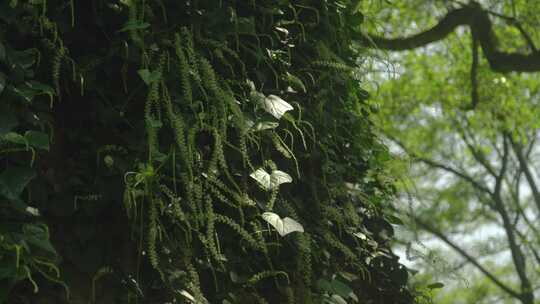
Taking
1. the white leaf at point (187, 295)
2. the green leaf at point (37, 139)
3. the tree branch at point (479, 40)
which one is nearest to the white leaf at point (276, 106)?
the white leaf at point (187, 295)

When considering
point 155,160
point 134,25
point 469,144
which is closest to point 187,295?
point 155,160

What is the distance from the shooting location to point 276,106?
2.19 m

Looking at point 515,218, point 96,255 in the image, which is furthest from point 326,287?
point 515,218

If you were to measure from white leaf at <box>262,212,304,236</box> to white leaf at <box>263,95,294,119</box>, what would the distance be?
10.4 inches

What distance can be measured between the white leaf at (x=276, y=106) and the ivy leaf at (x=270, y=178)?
15 cm

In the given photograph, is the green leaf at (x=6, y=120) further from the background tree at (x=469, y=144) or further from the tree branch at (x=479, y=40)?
the background tree at (x=469, y=144)

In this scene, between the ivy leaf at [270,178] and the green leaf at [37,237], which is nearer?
the green leaf at [37,237]

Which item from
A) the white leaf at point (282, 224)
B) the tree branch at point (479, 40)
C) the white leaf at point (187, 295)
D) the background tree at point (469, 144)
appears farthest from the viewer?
the background tree at point (469, 144)

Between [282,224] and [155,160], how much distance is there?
41 cm

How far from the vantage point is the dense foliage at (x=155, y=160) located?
1.80 metres

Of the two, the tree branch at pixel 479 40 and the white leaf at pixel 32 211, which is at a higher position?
the tree branch at pixel 479 40

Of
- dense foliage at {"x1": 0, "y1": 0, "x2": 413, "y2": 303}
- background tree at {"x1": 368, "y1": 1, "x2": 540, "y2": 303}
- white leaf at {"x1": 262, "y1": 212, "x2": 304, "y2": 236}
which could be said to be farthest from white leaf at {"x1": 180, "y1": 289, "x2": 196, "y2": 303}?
background tree at {"x1": 368, "y1": 1, "x2": 540, "y2": 303}

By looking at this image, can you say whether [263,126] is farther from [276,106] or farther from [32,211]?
[32,211]

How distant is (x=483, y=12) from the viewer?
653cm
